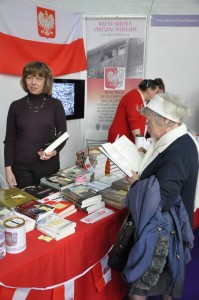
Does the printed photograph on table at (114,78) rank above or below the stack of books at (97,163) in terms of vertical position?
above

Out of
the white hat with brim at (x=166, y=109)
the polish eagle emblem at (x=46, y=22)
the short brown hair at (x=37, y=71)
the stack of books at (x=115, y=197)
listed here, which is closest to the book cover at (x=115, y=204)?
the stack of books at (x=115, y=197)

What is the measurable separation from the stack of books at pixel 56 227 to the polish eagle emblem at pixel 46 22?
256 centimetres

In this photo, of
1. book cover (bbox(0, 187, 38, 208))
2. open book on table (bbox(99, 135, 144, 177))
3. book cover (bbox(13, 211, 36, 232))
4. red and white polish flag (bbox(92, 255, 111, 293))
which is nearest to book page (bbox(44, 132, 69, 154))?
book cover (bbox(0, 187, 38, 208))

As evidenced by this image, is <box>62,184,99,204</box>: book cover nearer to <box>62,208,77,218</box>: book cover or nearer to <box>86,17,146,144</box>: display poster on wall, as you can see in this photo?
<box>62,208,77,218</box>: book cover

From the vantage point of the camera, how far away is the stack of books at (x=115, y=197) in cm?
167

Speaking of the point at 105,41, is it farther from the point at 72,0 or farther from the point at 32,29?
the point at 32,29

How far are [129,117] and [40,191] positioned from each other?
141cm

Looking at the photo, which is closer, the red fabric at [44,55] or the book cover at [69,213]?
the book cover at [69,213]

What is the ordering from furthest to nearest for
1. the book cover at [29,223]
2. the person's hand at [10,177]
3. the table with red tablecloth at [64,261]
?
the person's hand at [10,177], the book cover at [29,223], the table with red tablecloth at [64,261]

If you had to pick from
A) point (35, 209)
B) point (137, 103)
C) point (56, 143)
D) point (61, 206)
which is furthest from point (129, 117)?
point (35, 209)

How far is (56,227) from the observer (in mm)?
1374

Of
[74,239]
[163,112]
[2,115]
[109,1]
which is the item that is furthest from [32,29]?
[74,239]

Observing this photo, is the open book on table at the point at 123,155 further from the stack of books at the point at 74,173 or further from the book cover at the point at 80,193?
the stack of books at the point at 74,173

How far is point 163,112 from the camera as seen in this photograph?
1.36m
